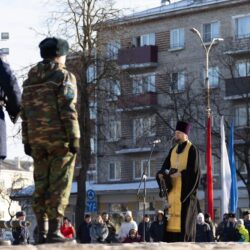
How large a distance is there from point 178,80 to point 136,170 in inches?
346

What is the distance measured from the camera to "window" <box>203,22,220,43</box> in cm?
6481

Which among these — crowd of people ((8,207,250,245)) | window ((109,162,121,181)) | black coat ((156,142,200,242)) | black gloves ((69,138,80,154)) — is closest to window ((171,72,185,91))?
window ((109,162,121,181))

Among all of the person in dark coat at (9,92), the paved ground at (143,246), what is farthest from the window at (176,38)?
the paved ground at (143,246)

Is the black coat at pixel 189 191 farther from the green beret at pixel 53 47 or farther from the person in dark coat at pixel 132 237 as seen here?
the person in dark coat at pixel 132 237

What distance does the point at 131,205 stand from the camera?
68.8m

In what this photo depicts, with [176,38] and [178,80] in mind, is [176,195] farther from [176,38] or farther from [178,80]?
[176,38]

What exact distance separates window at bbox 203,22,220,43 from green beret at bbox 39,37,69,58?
182 ft

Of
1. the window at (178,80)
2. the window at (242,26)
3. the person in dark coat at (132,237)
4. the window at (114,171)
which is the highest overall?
the window at (242,26)

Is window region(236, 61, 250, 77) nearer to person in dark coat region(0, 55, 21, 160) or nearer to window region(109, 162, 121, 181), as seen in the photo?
window region(109, 162, 121, 181)

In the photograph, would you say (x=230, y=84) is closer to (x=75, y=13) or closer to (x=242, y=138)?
(x=242, y=138)

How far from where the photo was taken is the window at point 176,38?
67.0 metres

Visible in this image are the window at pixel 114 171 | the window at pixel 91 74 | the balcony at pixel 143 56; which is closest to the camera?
the window at pixel 91 74

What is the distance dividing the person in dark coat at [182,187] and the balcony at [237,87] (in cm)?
4368

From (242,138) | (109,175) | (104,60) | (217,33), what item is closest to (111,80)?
(104,60)
